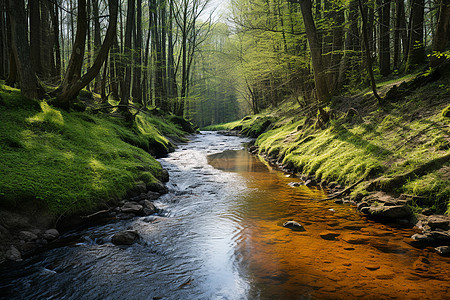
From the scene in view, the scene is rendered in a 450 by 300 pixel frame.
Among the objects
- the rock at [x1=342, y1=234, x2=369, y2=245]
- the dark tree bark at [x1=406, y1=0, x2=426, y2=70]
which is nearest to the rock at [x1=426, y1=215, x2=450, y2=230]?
the rock at [x1=342, y1=234, x2=369, y2=245]

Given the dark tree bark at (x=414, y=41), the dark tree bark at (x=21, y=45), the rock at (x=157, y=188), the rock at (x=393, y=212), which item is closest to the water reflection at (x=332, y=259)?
the rock at (x=393, y=212)

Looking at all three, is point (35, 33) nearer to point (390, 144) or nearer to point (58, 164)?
point (58, 164)

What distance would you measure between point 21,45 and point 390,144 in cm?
939

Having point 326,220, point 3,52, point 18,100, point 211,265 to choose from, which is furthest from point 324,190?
point 3,52

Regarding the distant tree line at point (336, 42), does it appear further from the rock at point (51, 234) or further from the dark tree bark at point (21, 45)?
the rock at point (51, 234)

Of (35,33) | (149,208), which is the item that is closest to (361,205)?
(149,208)

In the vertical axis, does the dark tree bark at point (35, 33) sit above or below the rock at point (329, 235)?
above

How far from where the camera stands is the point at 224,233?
439cm

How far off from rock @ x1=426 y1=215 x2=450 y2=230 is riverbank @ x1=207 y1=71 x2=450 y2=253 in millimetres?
24

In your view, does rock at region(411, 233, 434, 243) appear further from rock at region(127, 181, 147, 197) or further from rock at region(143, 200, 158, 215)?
rock at region(127, 181, 147, 197)

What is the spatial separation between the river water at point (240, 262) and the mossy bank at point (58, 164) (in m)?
0.71

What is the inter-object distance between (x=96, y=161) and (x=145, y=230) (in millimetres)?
2533

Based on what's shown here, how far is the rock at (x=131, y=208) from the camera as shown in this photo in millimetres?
5086

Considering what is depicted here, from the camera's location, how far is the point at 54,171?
473 cm
